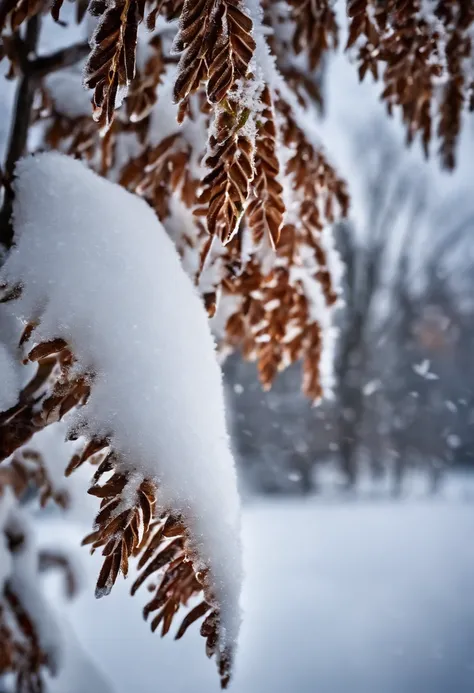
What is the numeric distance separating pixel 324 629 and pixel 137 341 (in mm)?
3825

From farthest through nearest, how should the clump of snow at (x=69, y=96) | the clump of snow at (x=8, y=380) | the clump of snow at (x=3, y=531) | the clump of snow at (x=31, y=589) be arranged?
the clump of snow at (x=31, y=589), the clump of snow at (x=3, y=531), the clump of snow at (x=69, y=96), the clump of snow at (x=8, y=380)

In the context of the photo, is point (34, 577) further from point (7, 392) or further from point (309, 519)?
point (309, 519)

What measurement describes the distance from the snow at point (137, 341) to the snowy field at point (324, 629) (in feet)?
6.26

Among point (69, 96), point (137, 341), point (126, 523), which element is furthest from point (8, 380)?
point (69, 96)

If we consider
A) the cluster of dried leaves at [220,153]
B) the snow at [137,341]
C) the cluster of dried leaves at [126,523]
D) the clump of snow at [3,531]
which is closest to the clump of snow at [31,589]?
the clump of snow at [3,531]

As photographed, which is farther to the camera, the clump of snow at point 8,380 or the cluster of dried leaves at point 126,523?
the clump of snow at point 8,380

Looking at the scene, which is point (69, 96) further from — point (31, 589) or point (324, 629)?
point (324, 629)

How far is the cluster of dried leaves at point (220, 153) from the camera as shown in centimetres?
74

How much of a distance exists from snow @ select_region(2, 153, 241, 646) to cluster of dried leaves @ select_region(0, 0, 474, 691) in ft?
0.10

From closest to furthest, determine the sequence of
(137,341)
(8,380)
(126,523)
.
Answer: (126,523), (137,341), (8,380)

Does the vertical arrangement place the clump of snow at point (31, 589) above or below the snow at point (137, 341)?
below

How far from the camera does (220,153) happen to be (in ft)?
2.59

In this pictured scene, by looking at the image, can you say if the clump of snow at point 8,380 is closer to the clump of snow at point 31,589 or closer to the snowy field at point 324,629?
the clump of snow at point 31,589

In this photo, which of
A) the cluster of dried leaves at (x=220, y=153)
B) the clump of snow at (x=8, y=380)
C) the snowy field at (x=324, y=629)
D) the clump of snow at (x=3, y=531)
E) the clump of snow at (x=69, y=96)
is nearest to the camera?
the cluster of dried leaves at (x=220, y=153)
